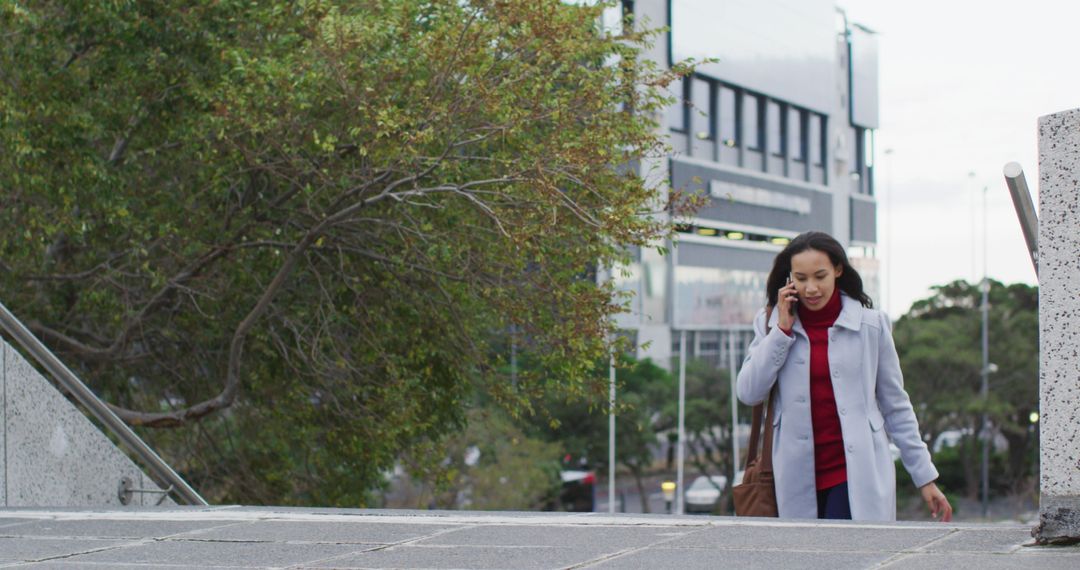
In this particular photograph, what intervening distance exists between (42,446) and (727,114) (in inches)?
2548

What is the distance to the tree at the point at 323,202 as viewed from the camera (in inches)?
471

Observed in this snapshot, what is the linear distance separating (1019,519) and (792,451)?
45513mm

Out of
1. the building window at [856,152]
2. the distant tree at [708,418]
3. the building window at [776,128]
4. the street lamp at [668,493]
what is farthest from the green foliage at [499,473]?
the building window at [856,152]

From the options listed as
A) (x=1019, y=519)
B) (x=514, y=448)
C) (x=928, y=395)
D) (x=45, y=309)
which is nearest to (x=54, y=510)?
(x=45, y=309)

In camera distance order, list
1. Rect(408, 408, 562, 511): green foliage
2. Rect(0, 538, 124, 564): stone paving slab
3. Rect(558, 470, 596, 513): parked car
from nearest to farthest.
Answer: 1. Rect(0, 538, 124, 564): stone paving slab
2. Rect(408, 408, 562, 511): green foliage
3. Rect(558, 470, 596, 513): parked car

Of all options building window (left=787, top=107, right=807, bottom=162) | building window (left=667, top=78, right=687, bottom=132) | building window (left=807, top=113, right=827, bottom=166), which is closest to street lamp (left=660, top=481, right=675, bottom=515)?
building window (left=667, top=78, right=687, bottom=132)

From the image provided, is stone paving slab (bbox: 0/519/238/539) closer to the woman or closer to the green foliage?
the woman

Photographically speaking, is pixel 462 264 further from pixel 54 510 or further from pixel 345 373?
pixel 54 510

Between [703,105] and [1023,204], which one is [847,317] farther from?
[703,105]

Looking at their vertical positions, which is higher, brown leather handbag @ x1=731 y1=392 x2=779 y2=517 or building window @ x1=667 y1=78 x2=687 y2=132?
building window @ x1=667 y1=78 x2=687 y2=132

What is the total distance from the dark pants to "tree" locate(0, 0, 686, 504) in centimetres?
604

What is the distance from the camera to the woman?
532cm

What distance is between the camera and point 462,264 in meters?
13.2

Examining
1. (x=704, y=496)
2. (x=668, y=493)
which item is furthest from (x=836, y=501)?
(x=704, y=496)
